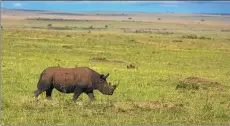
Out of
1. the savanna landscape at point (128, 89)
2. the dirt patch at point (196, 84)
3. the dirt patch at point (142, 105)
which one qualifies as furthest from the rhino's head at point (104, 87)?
the dirt patch at point (196, 84)

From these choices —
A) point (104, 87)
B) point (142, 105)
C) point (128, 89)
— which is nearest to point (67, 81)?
point (104, 87)

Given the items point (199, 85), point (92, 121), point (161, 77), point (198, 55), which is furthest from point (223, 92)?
point (198, 55)

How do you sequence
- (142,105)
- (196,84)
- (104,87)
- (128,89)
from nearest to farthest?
1. (142,105)
2. (104,87)
3. (128,89)
4. (196,84)

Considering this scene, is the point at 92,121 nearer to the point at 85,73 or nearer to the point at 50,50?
the point at 85,73

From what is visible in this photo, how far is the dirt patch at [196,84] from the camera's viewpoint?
60.2ft

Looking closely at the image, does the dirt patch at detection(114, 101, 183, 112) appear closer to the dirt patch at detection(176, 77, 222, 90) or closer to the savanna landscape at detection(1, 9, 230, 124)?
the savanna landscape at detection(1, 9, 230, 124)

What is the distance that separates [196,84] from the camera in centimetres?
1936

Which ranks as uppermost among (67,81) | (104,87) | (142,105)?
(67,81)

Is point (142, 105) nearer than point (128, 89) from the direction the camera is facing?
Yes

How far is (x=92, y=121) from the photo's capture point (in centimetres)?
1096

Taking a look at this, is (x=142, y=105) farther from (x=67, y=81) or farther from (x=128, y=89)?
(x=128, y=89)

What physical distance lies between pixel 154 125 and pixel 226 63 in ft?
62.3

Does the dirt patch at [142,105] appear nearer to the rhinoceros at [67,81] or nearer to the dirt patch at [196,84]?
the rhinoceros at [67,81]

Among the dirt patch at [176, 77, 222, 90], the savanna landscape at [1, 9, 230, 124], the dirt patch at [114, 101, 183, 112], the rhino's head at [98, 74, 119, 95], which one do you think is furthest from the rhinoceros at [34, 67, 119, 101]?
the dirt patch at [176, 77, 222, 90]
